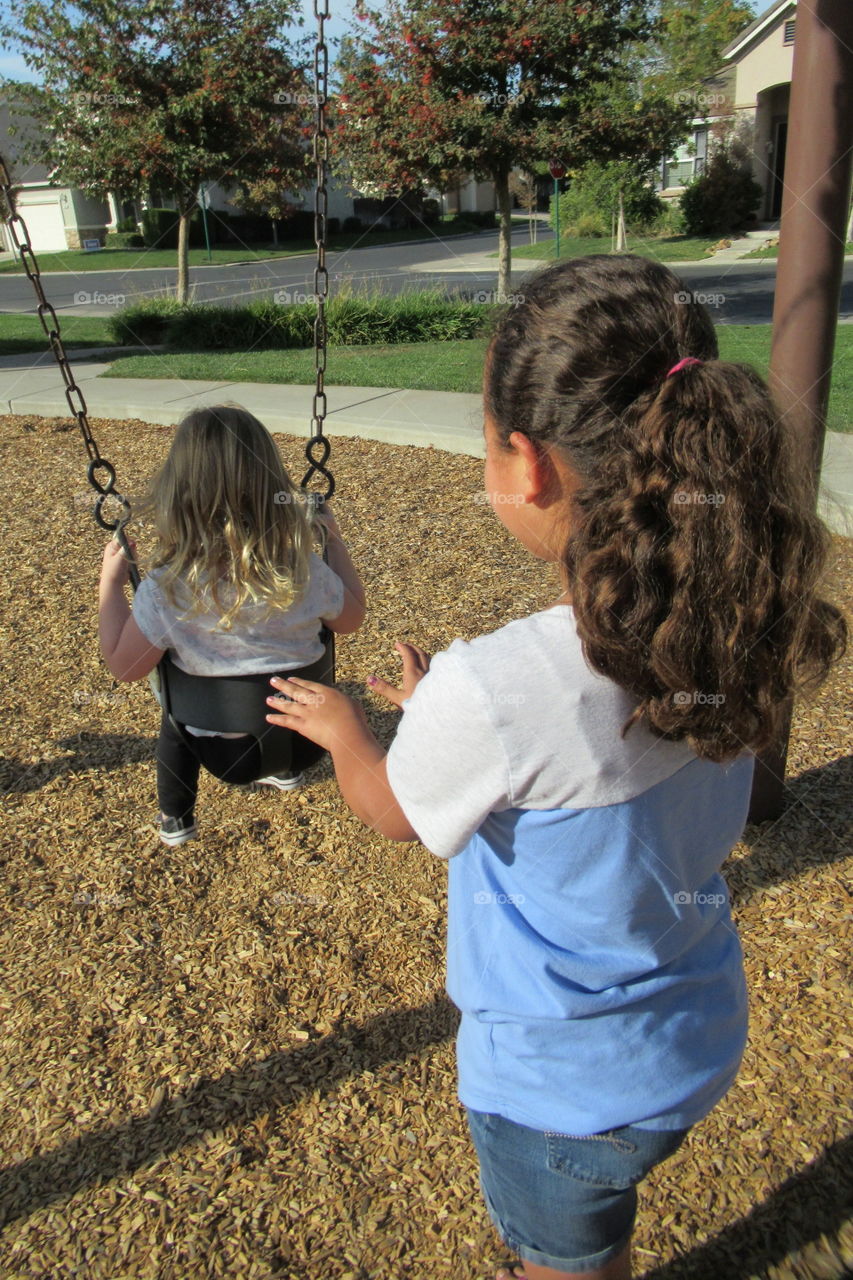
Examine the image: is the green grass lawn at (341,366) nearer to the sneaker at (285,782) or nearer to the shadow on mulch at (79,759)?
the shadow on mulch at (79,759)

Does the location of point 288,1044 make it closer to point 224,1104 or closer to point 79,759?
point 224,1104

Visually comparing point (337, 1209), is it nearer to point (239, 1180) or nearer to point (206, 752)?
point (239, 1180)


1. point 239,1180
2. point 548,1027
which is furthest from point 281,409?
point 548,1027

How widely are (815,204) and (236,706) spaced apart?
1890 millimetres

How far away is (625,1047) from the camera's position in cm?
116

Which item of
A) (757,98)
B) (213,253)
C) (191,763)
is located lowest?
Answer: (191,763)

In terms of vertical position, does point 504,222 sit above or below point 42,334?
above

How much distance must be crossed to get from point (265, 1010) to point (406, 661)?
4.19ft

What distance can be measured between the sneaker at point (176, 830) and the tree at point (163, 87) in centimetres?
1185

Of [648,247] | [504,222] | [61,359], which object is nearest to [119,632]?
[61,359]

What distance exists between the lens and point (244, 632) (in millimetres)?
2447

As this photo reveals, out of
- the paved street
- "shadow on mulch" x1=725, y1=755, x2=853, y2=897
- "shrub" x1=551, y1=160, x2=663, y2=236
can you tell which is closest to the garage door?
the paved street

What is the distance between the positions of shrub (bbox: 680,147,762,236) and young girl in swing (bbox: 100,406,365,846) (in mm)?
Answer: 27849

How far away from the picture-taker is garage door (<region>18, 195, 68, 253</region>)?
4097cm
